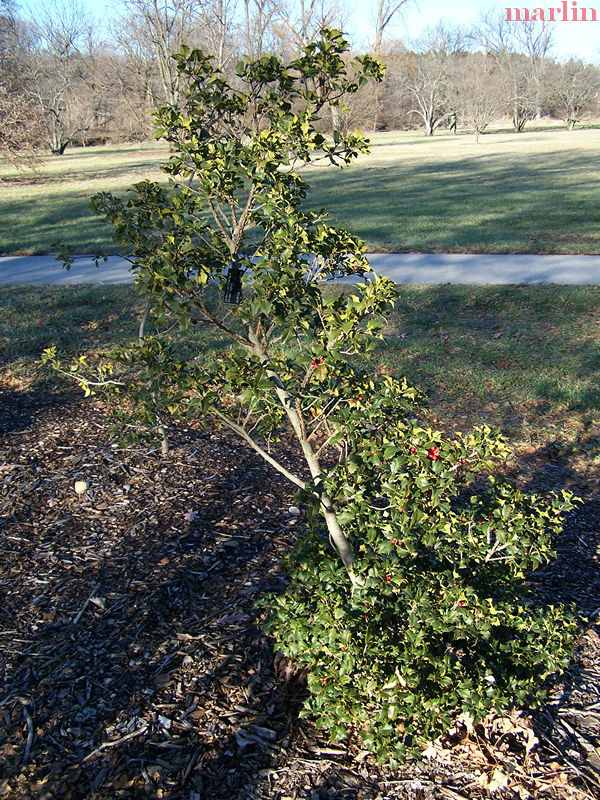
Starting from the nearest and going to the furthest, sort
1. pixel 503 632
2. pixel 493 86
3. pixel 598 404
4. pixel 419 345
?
pixel 503 632 < pixel 598 404 < pixel 419 345 < pixel 493 86

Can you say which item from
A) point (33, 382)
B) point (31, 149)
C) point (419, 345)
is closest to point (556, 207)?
point (419, 345)

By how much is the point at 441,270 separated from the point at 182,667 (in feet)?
23.7

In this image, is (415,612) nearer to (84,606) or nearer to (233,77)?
(84,606)

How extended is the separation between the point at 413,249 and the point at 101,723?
8.89 m

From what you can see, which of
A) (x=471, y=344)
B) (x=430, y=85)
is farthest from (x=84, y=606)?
(x=430, y=85)

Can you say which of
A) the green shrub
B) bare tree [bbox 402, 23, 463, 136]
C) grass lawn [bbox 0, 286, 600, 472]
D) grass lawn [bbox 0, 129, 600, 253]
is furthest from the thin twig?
bare tree [bbox 402, 23, 463, 136]

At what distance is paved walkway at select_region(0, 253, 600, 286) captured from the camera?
8312mm

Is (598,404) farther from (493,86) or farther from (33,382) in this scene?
(493,86)

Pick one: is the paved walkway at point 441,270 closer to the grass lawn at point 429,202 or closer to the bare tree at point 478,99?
the grass lawn at point 429,202

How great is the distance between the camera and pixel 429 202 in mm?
15000

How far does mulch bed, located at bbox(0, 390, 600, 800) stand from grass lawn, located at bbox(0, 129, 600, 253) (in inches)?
281

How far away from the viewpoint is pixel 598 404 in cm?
513

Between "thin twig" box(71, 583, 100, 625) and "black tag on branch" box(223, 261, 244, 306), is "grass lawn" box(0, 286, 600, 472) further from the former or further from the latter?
"thin twig" box(71, 583, 100, 625)

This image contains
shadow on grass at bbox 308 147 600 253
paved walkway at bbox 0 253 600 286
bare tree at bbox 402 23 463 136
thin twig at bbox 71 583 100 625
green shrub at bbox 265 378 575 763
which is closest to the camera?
green shrub at bbox 265 378 575 763
